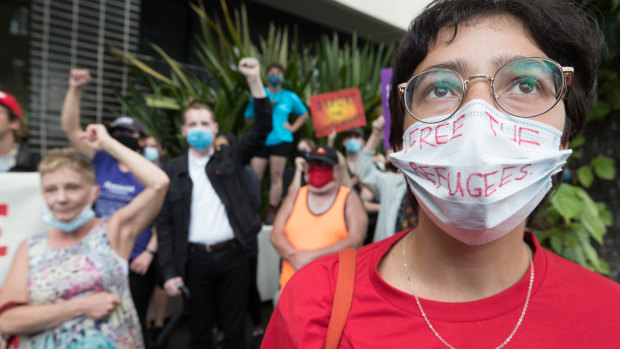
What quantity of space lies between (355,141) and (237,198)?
2.06 meters

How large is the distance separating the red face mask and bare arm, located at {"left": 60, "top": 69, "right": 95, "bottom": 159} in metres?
1.75

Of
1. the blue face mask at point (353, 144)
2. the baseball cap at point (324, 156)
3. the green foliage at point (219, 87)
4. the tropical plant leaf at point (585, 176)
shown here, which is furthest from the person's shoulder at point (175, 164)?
the tropical plant leaf at point (585, 176)

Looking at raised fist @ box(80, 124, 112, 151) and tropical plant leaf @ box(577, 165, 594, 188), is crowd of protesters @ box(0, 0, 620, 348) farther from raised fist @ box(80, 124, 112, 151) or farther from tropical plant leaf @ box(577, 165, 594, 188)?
tropical plant leaf @ box(577, 165, 594, 188)

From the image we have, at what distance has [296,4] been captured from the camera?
8.57 metres

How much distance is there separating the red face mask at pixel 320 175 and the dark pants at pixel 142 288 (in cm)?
159

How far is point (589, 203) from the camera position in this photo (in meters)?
1.93

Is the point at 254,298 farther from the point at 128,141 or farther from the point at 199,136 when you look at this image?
the point at 128,141

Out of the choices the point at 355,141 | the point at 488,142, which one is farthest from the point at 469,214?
the point at 355,141

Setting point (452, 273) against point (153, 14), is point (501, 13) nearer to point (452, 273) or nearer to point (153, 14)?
point (452, 273)

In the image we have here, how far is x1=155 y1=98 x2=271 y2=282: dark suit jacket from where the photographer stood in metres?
2.97

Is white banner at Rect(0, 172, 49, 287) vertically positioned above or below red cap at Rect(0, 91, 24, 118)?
below

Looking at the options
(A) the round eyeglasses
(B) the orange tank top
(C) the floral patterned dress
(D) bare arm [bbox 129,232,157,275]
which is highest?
(A) the round eyeglasses

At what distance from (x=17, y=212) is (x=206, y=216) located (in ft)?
3.92

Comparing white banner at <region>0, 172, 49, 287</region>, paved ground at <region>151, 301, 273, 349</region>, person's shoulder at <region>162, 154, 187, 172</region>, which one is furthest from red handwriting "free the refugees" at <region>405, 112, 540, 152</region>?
paved ground at <region>151, 301, 273, 349</region>
